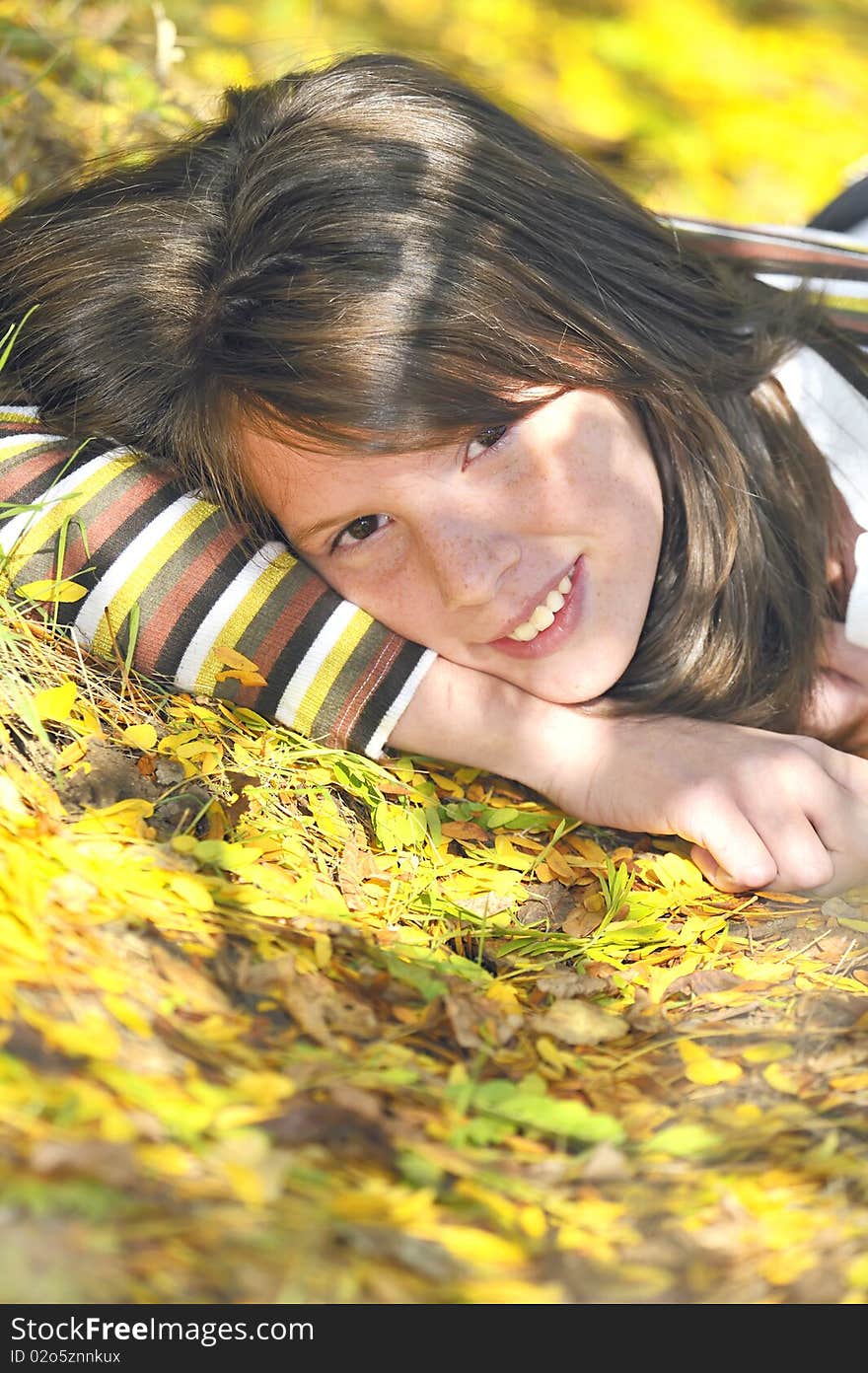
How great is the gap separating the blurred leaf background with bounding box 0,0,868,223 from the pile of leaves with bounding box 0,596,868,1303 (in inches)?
67.1

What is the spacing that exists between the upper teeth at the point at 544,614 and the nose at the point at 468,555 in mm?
106

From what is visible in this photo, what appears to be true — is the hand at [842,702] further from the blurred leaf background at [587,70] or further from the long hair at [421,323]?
the blurred leaf background at [587,70]

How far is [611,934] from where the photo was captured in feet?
4.71

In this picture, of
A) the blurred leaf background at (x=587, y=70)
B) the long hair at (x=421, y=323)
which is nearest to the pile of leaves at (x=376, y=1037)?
the long hair at (x=421, y=323)

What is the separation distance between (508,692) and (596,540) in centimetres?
25

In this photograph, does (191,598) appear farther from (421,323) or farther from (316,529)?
(421,323)

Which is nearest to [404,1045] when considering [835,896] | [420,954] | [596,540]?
[420,954]

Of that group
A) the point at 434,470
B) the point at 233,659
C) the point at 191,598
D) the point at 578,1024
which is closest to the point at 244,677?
the point at 233,659

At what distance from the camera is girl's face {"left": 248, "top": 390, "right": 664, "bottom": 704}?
4.95 feet

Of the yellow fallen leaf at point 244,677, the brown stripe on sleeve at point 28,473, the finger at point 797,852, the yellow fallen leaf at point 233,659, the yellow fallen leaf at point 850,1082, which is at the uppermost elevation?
the brown stripe on sleeve at point 28,473

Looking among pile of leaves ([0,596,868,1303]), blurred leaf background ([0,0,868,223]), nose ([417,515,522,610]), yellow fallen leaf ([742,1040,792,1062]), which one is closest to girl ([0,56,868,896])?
nose ([417,515,522,610])

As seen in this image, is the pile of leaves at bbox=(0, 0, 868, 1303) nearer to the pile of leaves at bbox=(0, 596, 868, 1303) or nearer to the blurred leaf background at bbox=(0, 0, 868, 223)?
the pile of leaves at bbox=(0, 596, 868, 1303)

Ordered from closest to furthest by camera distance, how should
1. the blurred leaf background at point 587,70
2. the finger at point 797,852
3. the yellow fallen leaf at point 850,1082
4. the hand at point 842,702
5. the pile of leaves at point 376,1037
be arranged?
the pile of leaves at point 376,1037 → the yellow fallen leaf at point 850,1082 → the finger at point 797,852 → the hand at point 842,702 → the blurred leaf background at point 587,70

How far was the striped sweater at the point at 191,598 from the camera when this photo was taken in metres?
1.60
